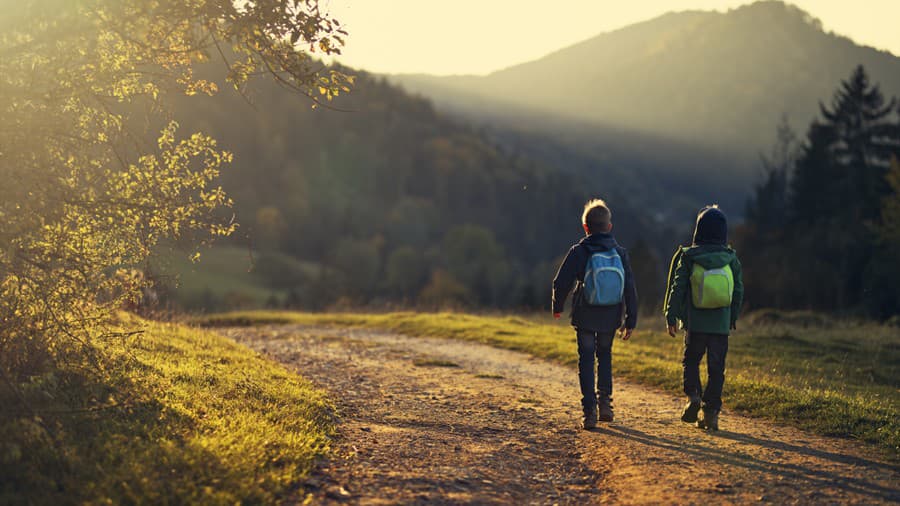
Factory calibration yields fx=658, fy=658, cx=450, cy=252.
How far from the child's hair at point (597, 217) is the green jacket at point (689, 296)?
103 cm

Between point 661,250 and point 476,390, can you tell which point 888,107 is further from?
point 661,250

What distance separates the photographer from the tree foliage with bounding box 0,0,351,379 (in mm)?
6078

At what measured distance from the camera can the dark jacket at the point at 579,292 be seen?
8023mm

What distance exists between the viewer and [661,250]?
522 ft

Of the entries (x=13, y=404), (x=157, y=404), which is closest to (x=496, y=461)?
(x=157, y=404)

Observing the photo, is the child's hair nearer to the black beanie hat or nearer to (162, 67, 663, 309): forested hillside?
the black beanie hat

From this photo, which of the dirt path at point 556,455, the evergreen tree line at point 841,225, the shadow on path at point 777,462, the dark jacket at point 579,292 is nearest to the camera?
the dirt path at point 556,455

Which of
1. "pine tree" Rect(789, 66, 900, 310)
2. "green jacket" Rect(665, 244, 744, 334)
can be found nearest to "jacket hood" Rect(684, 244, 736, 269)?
"green jacket" Rect(665, 244, 744, 334)

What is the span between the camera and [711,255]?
7.86 m

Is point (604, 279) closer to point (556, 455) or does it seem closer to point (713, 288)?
point (713, 288)

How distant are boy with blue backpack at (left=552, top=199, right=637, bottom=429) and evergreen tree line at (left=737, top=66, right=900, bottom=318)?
133 ft

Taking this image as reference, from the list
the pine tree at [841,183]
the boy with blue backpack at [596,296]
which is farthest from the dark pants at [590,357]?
the pine tree at [841,183]

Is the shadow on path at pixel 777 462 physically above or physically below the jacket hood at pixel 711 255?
below

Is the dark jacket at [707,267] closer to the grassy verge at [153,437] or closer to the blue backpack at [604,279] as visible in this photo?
the blue backpack at [604,279]
